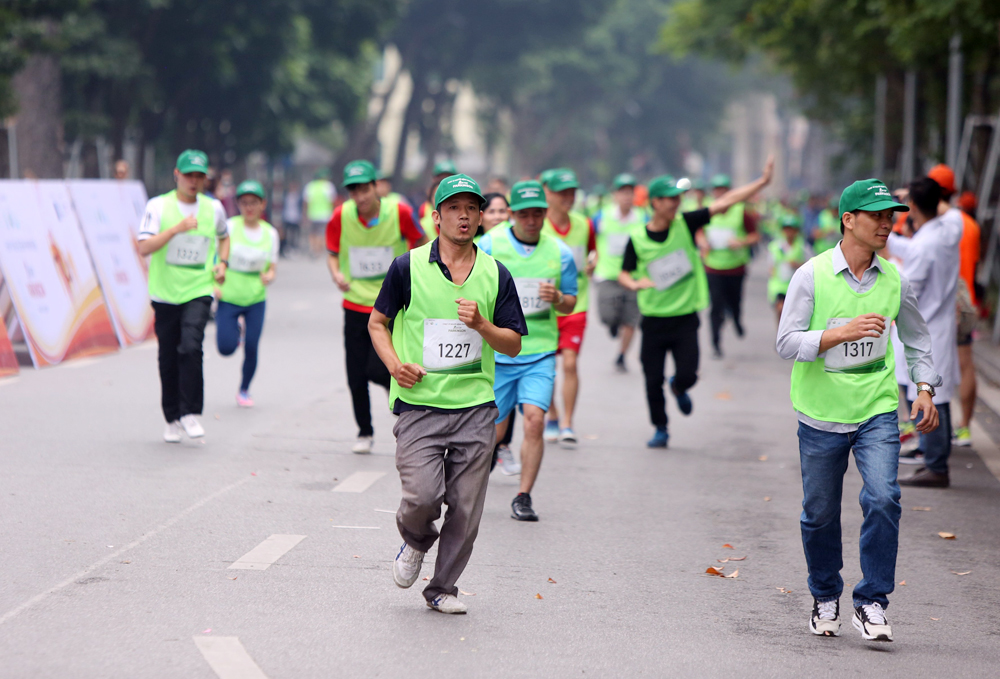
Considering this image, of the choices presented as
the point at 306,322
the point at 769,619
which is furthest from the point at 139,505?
the point at 306,322

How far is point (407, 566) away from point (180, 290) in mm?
4117

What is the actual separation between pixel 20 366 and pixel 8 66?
29.6ft

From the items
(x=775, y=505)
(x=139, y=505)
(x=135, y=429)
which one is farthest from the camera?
(x=135, y=429)

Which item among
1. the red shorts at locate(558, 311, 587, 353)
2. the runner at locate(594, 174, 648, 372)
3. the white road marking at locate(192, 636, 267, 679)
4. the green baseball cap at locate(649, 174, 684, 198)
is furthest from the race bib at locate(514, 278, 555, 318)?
the runner at locate(594, 174, 648, 372)

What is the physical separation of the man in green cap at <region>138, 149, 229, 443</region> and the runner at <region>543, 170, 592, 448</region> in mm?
2268

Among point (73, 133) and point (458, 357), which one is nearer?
point (458, 357)

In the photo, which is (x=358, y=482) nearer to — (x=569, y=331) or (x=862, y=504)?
(x=569, y=331)

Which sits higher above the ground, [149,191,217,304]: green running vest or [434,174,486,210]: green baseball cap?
[434,174,486,210]: green baseball cap

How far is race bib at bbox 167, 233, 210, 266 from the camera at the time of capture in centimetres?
877

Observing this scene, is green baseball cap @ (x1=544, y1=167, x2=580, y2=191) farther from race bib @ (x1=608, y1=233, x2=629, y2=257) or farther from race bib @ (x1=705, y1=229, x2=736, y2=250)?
race bib @ (x1=705, y1=229, x2=736, y2=250)

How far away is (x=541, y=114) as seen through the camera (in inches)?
2330

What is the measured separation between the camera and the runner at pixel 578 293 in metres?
9.04

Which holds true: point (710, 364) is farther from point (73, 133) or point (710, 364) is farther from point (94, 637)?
point (73, 133)

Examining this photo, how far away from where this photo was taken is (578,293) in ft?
29.4
